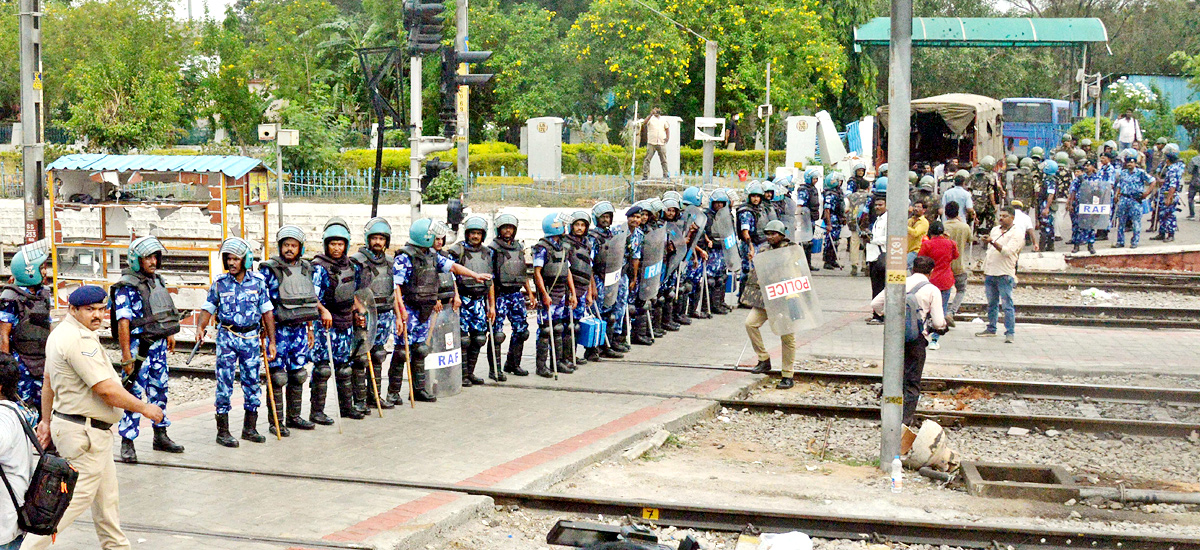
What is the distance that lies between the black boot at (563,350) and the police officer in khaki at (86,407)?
6929mm

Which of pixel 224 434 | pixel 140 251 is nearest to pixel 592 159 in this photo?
pixel 224 434

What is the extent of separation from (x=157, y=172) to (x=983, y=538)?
13762 mm

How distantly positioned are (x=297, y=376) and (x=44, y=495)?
4675mm

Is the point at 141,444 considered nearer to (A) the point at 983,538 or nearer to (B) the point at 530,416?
(B) the point at 530,416

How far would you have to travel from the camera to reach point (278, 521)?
316 inches

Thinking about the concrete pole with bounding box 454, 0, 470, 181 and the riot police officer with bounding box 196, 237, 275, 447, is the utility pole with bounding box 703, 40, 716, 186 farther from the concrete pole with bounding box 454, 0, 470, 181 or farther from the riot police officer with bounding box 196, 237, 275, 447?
the riot police officer with bounding box 196, 237, 275, 447

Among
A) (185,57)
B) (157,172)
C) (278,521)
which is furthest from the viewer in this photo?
(185,57)

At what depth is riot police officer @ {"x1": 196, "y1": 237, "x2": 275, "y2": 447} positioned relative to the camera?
9.83 metres

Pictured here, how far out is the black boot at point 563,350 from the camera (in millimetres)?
13562

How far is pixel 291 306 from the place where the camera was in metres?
10.1

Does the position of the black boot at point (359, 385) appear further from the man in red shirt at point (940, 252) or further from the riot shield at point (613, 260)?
the man in red shirt at point (940, 252)

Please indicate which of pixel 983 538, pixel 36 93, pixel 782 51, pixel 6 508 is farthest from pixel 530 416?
pixel 782 51

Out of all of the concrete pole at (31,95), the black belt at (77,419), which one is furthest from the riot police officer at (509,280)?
the concrete pole at (31,95)

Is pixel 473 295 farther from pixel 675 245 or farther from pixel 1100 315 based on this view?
pixel 1100 315
